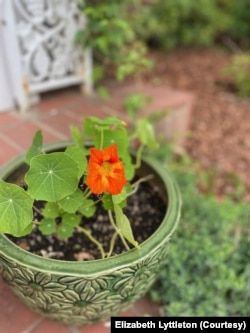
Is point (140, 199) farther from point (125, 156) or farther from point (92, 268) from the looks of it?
point (92, 268)

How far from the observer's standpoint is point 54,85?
182 cm

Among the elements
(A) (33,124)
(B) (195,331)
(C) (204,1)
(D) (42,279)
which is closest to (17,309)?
(D) (42,279)

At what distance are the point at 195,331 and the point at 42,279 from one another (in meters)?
0.61

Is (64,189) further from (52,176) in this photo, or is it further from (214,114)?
(214,114)

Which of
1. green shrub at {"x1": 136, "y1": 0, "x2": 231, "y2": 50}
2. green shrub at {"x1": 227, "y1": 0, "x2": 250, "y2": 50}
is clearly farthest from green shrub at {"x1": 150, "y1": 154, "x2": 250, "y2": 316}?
green shrub at {"x1": 227, "y1": 0, "x2": 250, "y2": 50}

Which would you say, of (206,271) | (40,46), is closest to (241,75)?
(40,46)

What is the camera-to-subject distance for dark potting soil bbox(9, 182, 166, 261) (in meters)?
1.13

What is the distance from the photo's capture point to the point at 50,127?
65.5 inches

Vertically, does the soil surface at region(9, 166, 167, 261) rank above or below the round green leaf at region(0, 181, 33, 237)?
below

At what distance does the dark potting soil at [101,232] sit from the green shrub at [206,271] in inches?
7.8

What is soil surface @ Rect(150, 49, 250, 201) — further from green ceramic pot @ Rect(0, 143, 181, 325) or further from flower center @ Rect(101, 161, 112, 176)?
flower center @ Rect(101, 161, 112, 176)

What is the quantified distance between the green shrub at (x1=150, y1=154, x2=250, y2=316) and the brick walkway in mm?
111

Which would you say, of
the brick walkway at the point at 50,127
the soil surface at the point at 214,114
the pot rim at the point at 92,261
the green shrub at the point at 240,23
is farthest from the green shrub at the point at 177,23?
the pot rim at the point at 92,261

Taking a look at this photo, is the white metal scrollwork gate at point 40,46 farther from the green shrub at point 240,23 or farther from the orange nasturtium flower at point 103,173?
the green shrub at point 240,23
